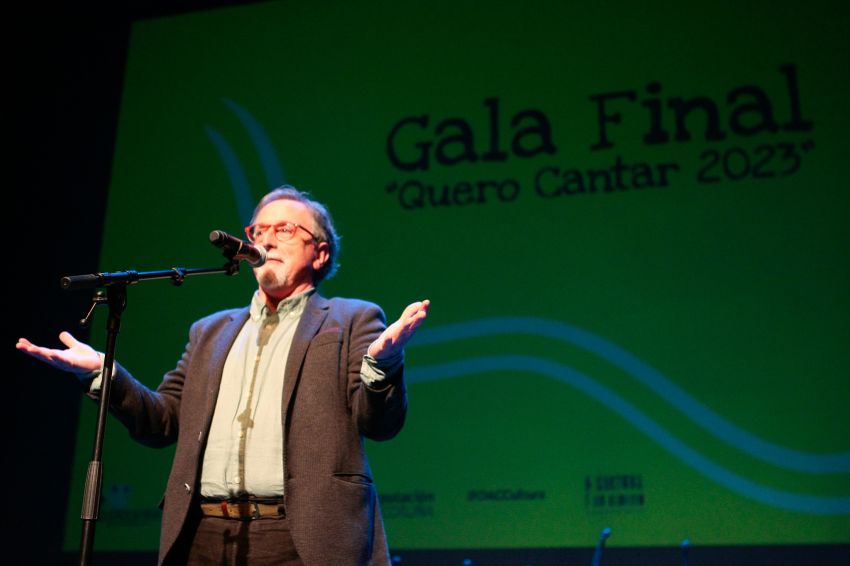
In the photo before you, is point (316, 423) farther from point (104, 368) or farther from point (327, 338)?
point (104, 368)

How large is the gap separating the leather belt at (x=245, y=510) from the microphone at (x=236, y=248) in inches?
23.1

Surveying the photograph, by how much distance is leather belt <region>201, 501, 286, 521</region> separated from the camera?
2.03 m

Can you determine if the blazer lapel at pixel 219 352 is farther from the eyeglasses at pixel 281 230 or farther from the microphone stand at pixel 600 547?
the microphone stand at pixel 600 547

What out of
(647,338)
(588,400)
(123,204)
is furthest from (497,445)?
(123,204)

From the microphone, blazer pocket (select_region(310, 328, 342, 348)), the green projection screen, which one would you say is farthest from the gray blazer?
the green projection screen

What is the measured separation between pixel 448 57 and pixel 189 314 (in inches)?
63.6

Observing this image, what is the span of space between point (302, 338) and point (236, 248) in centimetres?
31

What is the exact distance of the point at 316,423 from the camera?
208cm

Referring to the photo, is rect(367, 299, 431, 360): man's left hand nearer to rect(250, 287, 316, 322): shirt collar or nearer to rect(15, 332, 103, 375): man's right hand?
rect(250, 287, 316, 322): shirt collar

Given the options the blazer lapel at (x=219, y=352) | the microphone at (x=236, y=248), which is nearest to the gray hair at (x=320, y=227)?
the blazer lapel at (x=219, y=352)

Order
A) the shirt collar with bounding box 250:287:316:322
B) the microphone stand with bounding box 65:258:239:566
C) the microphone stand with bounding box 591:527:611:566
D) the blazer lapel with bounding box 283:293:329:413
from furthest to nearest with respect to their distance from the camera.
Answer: the microphone stand with bounding box 591:527:611:566 → the shirt collar with bounding box 250:287:316:322 → the blazer lapel with bounding box 283:293:329:413 → the microphone stand with bounding box 65:258:239:566

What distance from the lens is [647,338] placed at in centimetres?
324

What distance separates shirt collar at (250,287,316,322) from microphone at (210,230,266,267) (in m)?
0.23

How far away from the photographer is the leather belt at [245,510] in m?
2.03
